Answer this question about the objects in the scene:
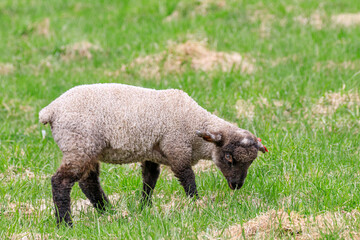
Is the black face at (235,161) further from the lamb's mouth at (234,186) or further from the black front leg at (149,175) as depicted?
the black front leg at (149,175)

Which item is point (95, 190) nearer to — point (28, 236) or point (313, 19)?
point (28, 236)

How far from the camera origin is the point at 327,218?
4.95m

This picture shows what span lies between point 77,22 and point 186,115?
7.94m

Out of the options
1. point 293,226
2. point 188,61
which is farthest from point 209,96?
point 293,226

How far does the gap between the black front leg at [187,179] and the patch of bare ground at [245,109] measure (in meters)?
2.41

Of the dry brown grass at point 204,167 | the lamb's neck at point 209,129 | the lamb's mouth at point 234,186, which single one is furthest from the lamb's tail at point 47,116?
the dry brown grass at point 204,167

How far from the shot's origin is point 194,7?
42.7ft

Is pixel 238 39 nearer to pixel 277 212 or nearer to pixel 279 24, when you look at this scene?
pixel 279 24

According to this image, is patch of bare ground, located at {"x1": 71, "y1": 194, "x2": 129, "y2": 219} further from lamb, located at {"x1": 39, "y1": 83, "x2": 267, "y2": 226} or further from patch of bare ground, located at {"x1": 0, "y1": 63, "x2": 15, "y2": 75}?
patch of bare ground, located at {"x1": 0, "y1": 63, "x2": 15, "y2": 75}

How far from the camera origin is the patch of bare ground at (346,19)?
1173 cm

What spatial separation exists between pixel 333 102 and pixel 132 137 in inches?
155

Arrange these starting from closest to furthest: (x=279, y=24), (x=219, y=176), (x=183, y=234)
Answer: (x=183, y=234) < (x=219, y=176) < (x=279, y=24)

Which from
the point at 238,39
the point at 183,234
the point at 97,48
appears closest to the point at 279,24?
the point at 238,39

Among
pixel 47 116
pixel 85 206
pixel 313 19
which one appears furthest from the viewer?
pixel 313 19
